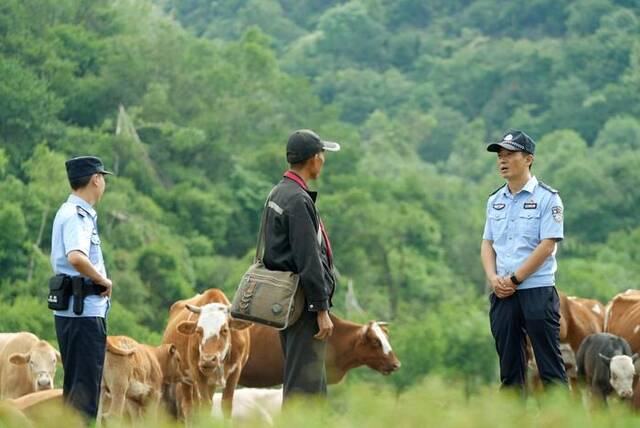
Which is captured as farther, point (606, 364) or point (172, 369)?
point (172, 369)

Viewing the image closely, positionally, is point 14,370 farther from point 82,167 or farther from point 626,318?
point 626,318

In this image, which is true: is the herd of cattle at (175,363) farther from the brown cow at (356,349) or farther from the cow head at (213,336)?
the brown cow at (356,349)

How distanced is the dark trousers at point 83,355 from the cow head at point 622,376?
431 centimetres

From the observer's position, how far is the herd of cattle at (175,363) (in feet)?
36.6

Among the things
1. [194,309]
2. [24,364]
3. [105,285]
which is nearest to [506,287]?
[105,285]

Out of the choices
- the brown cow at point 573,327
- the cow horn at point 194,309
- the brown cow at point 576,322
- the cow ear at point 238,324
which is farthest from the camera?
the brown cow at point 576,322

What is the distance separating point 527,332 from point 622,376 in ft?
8.03

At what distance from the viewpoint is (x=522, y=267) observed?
892 cm

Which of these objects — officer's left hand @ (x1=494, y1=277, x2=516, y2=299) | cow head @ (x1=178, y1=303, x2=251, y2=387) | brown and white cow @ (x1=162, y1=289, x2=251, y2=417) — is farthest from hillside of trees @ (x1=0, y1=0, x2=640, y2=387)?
officer's left hand @ (x1=494, y1=277, x2=516, y2=299)


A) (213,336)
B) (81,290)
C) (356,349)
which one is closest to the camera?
(81,290)

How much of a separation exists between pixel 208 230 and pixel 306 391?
6017 centimetres

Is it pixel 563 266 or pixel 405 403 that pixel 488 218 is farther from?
pixel 563 266

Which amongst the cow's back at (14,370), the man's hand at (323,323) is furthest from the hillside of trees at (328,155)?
the man's hand at (323,323)

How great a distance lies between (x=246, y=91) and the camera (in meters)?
89.9
